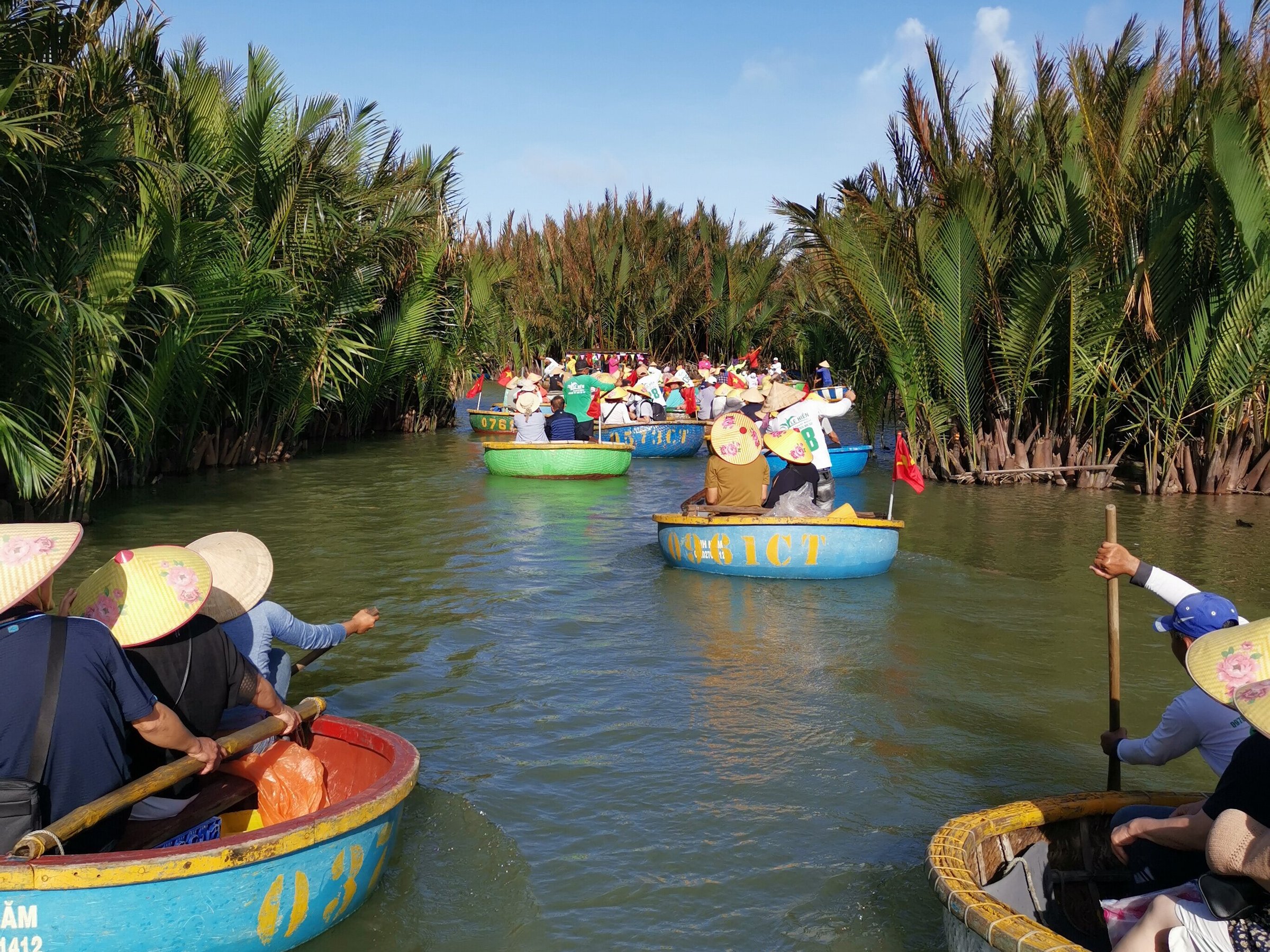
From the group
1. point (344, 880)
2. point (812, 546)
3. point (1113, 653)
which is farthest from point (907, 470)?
point (344, 880)

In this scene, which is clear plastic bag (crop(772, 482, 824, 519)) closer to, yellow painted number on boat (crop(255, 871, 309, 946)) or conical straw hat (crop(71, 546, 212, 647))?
conical straw hat (crop(71, 546, 212, 647))

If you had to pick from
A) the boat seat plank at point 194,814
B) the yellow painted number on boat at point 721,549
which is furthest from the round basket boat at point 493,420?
the boat seat plank at point 194,814

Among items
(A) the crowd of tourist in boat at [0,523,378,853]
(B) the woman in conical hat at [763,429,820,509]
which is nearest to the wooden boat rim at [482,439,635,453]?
(B) the woman in conical hat at [763,429,820,509]

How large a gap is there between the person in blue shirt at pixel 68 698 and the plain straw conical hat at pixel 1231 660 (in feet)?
13.0

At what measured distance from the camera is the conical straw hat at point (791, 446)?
1213 cm

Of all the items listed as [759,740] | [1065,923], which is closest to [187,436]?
[759,740]

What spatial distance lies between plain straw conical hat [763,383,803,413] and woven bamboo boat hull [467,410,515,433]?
12.3 meters

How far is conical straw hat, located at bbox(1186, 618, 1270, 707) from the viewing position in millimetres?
4008

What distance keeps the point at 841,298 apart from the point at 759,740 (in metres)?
15.1

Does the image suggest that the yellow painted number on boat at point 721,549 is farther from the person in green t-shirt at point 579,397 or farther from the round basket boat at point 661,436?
the round basket boat at point 661,436

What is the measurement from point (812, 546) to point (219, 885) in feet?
27.3

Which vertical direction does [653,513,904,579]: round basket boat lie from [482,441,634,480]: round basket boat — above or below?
below

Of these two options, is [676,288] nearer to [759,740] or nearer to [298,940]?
[759,740]

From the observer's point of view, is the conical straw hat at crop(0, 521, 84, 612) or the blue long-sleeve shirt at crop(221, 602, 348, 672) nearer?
the conical straw hat at crop(0, 521, 84, 612)
